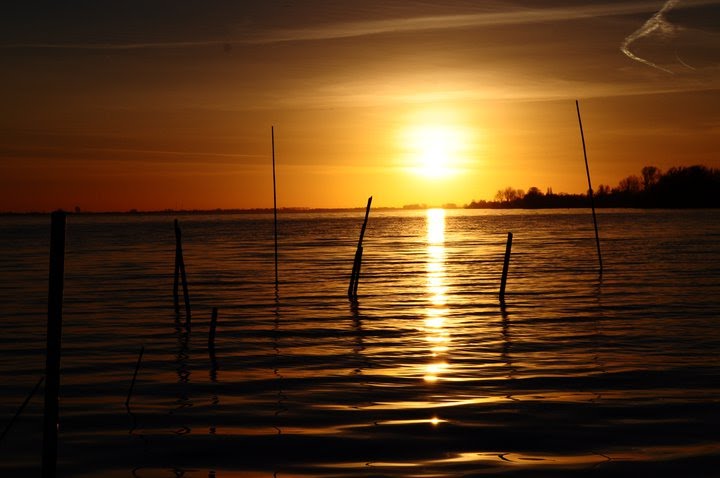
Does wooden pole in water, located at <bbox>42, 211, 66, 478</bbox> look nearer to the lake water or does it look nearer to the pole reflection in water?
the lake water

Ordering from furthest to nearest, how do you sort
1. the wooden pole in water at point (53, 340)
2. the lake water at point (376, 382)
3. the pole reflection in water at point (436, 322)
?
1. the pole reflection in water at point (436, 322)
2. the lake water at point (376, 382)
3. the wooden pole in water at point (53, 340)

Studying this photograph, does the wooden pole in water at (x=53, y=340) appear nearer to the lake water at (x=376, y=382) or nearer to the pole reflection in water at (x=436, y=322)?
the lake water at (x=376, y=382)

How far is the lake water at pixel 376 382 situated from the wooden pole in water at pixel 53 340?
1.64 meters

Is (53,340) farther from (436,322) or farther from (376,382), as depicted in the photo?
(436,322)

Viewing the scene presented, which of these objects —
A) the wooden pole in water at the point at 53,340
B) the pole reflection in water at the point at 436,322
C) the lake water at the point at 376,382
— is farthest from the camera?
the pole reflection in water at the point at 436,322

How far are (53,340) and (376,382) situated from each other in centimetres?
897

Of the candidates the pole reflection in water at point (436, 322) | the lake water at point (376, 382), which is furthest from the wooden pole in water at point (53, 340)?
the pole reflection in water at point (436, 322)

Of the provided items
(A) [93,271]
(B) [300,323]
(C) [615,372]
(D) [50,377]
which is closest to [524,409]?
(C) [615,372]

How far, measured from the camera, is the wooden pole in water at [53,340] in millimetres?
10016

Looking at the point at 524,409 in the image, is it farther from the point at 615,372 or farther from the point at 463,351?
the point at 463,351

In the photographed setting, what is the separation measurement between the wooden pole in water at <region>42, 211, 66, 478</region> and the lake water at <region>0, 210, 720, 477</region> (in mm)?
1638

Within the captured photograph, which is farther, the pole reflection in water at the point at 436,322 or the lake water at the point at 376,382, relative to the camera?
the pole reflection in water at the point at 436,322

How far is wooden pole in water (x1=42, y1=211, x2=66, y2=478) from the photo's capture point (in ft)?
32.9

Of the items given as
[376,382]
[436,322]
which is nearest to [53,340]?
[376,382]
